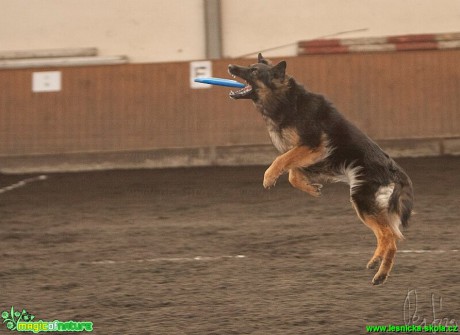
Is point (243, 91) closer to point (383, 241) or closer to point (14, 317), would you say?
point (383, 241)

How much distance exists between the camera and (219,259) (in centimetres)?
772

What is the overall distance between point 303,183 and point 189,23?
1309 centimetres

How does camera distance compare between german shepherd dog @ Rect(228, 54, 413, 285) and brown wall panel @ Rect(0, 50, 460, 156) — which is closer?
german shepherd dog @ Rect(228, 54, 413, 285)

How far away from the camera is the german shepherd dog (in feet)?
13.6

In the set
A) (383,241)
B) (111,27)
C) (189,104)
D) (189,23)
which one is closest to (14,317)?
(383,241)

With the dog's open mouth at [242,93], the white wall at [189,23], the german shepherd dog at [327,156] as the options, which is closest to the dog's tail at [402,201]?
the german shepherd dog at [327,156]

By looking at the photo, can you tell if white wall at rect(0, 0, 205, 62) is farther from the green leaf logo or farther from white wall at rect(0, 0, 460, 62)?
the green leaf logo

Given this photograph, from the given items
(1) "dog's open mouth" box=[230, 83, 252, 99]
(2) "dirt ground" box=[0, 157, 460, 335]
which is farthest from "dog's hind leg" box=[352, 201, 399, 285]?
(2) "dirt ground" box=[0, 157, 460, 335]

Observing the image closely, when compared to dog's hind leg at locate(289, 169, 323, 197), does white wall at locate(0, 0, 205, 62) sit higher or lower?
higher

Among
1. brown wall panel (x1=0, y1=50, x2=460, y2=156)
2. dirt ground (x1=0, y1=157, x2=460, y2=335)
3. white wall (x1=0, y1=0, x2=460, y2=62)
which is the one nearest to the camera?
dirt ground (x1=0, y1=157, x2=460, y2=335)

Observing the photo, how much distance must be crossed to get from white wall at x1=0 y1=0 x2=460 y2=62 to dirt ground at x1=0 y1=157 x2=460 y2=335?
448 cm

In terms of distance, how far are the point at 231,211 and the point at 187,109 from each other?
5200mm
